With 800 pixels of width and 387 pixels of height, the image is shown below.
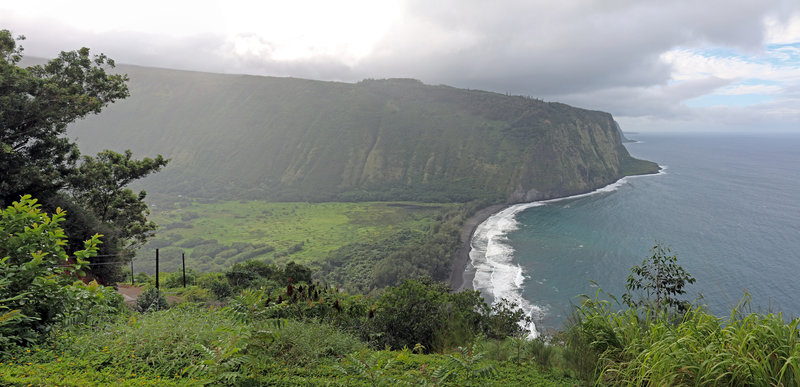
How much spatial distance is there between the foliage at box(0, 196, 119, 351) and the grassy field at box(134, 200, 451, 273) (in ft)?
242

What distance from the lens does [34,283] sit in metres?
4.88

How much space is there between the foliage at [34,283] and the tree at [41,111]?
14433 mm

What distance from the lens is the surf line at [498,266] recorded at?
50.0 meters

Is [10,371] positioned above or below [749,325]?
below

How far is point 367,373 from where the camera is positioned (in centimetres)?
423

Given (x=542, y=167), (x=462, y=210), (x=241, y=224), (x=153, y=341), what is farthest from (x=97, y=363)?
(x=542, y=167)

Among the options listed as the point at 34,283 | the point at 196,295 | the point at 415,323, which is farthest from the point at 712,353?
the point at 196,295

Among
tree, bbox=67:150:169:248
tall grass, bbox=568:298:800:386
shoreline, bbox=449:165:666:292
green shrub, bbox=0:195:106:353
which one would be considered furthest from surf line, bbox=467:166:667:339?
green shrub, bbox=0:195:106:353

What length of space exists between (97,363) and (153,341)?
604 millimetres

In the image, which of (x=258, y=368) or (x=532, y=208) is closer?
(x=258, y=368)

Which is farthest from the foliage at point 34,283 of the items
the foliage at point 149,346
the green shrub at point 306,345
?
the green shrub at point 306,345

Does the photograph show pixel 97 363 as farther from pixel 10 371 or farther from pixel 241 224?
pixel 241 224

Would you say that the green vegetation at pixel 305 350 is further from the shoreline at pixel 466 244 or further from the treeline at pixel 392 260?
the treeline at pixel 392 260

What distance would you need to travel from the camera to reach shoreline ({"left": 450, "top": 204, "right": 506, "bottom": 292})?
59125 millimetres
